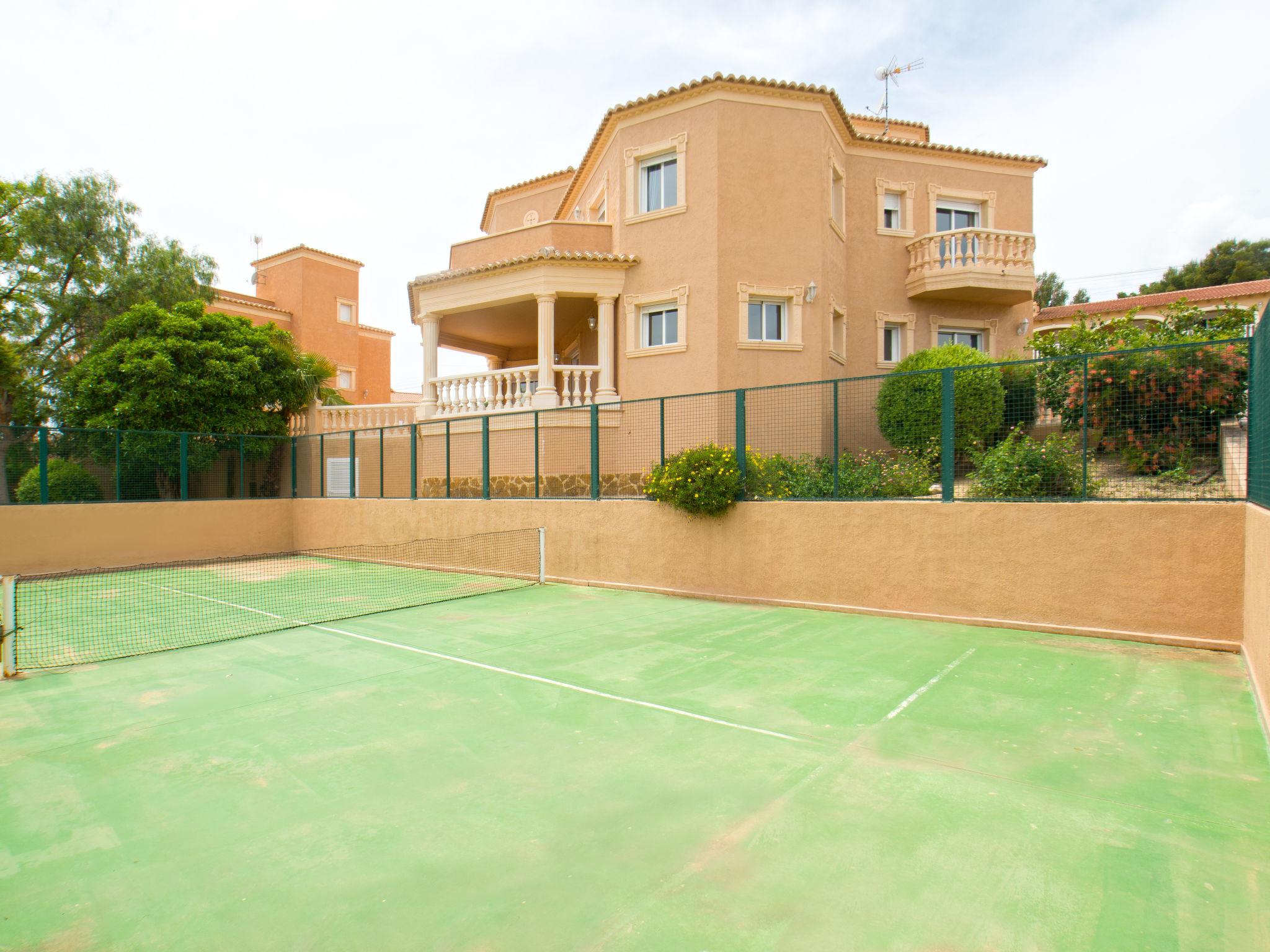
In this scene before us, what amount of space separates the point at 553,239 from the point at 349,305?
763 inches

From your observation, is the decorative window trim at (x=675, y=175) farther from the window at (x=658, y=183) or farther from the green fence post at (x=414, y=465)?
the green fence post at (x=414, y=465)

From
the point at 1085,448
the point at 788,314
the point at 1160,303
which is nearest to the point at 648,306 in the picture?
the point at 788,314

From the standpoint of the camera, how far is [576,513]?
41.9ft

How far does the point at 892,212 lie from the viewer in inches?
744

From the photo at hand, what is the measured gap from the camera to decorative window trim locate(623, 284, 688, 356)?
53.4 ft

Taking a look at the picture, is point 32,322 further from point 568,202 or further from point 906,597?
point 906,597

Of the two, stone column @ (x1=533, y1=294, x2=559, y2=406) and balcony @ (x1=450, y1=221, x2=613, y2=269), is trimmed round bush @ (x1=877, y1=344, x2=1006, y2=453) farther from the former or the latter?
balcony @ (x1=450, y1=221, x2=613, y2=269)

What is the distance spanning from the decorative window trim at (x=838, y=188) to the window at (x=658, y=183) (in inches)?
145

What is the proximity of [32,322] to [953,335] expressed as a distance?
30.5 meters

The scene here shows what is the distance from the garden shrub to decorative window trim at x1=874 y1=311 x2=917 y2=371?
33.1 ft

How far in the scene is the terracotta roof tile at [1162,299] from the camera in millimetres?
25906

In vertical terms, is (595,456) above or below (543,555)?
above

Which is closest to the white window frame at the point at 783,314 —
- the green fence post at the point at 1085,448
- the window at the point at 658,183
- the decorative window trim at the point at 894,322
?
the window at the point at 658,183

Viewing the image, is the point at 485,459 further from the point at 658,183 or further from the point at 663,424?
the point at 658,183
